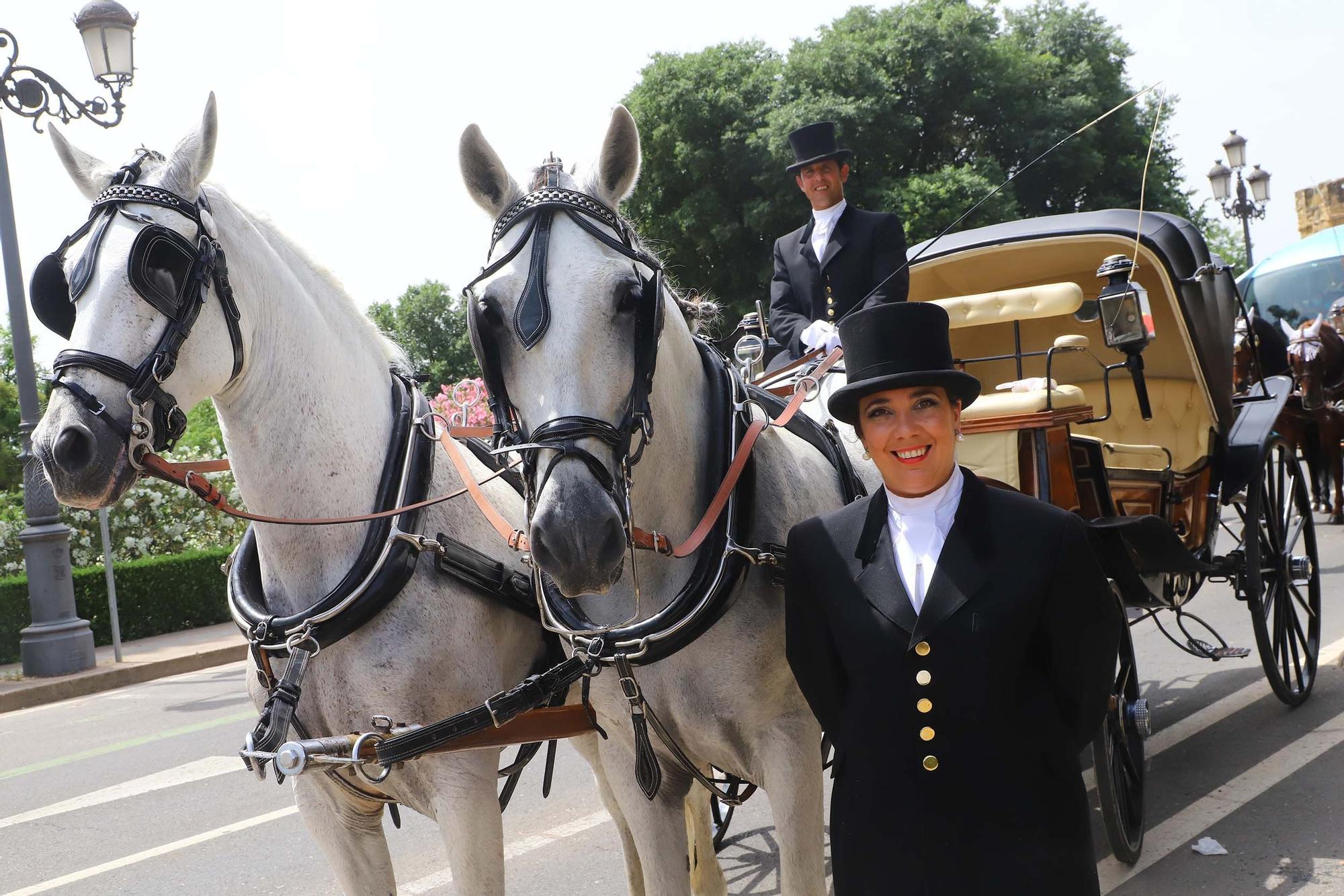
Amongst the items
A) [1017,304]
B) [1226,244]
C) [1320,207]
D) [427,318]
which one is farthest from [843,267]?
[427,318]

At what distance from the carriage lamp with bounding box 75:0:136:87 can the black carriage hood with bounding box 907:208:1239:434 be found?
8241 mm

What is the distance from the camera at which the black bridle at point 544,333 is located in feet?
6.91

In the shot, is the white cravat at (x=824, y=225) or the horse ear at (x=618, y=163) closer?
the horse ear at (x=618, y=163)

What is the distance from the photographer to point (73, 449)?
7.24 ft

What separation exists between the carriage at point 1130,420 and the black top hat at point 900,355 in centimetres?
123

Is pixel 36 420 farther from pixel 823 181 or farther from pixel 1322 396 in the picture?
pixel 1322 396

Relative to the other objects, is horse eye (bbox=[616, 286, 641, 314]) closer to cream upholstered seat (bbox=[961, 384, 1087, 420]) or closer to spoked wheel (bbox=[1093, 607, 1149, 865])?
cream upholstered seat (bbox=[961, 384, 1087, 420])

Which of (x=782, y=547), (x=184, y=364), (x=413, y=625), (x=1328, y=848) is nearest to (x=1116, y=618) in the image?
(x=782, y=547)

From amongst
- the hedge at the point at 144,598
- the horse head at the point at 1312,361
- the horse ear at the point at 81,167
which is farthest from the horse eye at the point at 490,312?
the horse head at the point at 1312,361

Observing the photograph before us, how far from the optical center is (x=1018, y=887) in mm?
1964

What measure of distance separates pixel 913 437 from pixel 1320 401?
12.0 m

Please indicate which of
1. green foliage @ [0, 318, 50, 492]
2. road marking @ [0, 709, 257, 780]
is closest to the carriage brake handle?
road marking @ [0, 709, 257, 780]

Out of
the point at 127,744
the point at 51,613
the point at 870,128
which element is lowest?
the point at 127,744

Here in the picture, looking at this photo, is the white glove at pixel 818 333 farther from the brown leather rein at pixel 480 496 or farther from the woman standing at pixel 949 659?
the woman standing at pixel 949 659
